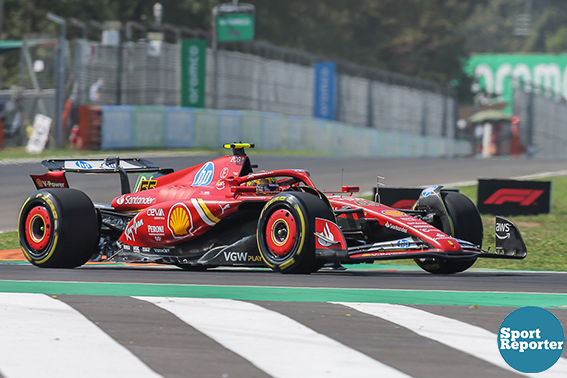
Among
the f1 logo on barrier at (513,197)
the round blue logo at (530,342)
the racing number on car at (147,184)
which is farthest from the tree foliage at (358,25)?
the round blue logo at (530,342)

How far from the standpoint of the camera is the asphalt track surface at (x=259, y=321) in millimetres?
5152

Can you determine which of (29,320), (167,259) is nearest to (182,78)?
(167,259)

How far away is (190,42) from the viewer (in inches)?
1336

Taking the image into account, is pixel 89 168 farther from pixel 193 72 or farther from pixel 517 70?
pixel 517 70

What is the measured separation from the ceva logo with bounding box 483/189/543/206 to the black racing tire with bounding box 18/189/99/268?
28.3ft

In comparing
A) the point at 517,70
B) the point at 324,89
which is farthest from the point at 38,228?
the point at 517,70

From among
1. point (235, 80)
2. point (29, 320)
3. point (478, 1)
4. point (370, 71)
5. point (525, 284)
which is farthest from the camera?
point (478, 1)

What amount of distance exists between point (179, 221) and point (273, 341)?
420 cm

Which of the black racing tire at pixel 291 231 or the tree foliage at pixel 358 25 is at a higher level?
the tree foliage at pixel 358 25

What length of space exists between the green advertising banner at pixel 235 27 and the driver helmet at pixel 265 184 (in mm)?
28238

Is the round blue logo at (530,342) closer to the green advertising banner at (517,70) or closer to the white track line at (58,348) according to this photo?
the white track line at (58,348)

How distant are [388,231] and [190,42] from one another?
84.8ft

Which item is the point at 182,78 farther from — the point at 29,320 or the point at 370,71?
the point at 29,320

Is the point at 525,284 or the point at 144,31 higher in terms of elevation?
the point at 144,31
